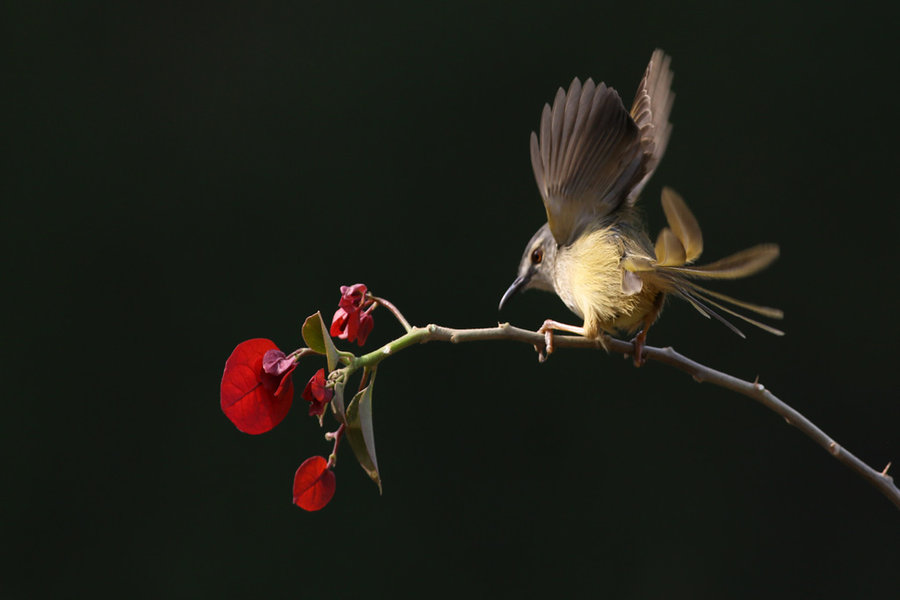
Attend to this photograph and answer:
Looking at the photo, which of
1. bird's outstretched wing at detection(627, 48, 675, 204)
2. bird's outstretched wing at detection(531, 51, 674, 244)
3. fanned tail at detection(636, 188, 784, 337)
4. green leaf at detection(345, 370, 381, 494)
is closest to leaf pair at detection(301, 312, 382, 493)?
green leaf at detection(345, 370, 381, 494)

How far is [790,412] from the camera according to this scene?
74 cm

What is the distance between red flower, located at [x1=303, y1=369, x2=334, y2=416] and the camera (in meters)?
0.61

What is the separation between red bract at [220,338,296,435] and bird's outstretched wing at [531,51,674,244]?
0.48 m

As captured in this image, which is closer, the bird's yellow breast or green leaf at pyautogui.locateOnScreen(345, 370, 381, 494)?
green leaf at pyautogui.locateOnScreen(345, 370, 381, 494)

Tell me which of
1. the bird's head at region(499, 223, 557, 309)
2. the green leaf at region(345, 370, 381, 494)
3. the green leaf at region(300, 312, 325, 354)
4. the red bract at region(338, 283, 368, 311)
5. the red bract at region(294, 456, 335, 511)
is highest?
the bird's head at region(499, 223, 557, 309)

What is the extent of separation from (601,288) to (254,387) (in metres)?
0.57

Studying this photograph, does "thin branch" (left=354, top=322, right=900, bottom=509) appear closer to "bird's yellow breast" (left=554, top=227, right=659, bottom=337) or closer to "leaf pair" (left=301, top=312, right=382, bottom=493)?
"leaf pair" (left=301, top=312, right=382, bottom=493)

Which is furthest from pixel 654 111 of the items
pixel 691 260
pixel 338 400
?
pixel 338 400

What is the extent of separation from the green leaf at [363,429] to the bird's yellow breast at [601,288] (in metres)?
0.50

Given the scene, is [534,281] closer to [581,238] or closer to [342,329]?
[581,238]

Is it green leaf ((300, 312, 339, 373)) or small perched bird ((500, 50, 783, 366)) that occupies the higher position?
small perched bird ((500, 50, 783, 366))

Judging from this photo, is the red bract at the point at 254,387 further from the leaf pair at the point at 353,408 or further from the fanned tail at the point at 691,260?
the fanned tail at the point at 691,260

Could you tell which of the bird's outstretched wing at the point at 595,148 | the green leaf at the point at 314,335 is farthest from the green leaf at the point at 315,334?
the bird's outstretched wing at the point at 595,148

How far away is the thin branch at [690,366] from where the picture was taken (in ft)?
2.08
